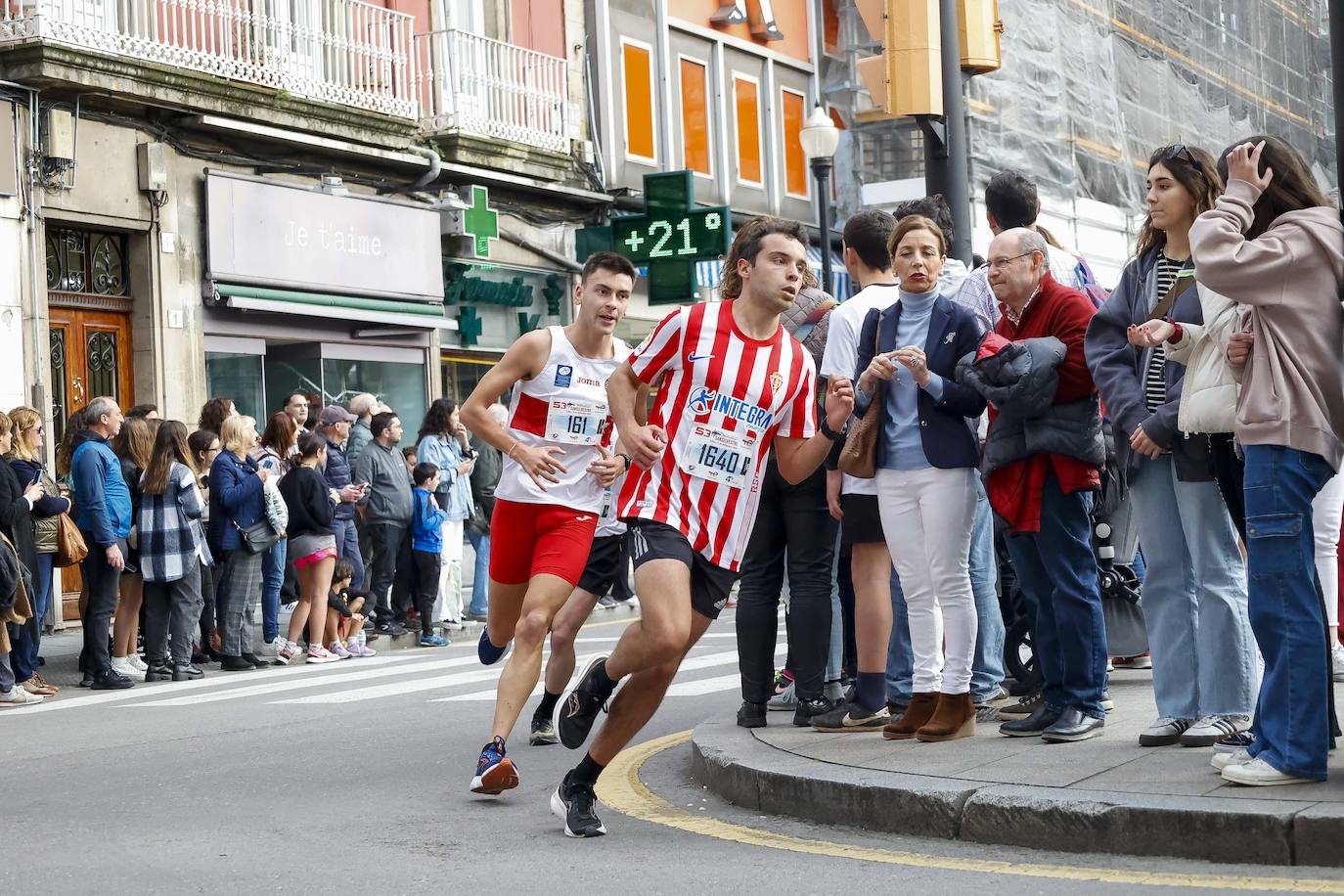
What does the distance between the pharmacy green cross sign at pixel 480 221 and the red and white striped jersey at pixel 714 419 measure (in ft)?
56.0

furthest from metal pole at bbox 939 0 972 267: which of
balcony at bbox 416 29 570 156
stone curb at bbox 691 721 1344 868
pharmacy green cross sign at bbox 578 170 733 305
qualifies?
pharmacy green cross sign at bbox 578 170 733 305

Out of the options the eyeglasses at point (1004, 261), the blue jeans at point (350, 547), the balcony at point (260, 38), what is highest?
the balcony at point (260, 38)

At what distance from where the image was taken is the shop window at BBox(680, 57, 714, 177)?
93.8 ft

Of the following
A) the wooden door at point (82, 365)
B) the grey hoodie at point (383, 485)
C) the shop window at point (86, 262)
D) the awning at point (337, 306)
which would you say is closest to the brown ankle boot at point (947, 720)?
the grey hoodie at point (383, 485)

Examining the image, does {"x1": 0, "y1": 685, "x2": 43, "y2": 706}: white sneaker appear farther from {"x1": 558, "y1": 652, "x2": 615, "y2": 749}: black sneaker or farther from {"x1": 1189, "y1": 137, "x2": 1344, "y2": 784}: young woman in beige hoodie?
{"x1": 1189, "y1": 137, "x2": 1344, "y2": 784}: young woman in beige hoodie

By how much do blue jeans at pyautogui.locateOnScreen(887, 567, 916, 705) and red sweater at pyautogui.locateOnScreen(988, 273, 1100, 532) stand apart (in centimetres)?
135

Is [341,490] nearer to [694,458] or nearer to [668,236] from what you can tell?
[694,458]

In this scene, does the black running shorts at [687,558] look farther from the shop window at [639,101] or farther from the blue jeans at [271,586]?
the shop window at [639,101]

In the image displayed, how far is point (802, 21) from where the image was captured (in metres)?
31.3

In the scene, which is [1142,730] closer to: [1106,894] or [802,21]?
[1106,894]

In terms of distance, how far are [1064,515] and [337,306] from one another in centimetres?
1539

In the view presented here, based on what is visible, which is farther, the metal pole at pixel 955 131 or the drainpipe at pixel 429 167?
the drainpipe at pixel 429 167

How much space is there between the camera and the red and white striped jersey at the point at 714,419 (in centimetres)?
634

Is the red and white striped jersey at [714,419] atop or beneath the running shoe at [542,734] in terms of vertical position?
atop
